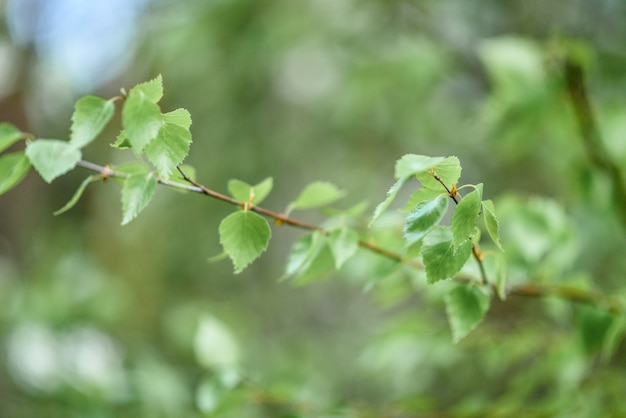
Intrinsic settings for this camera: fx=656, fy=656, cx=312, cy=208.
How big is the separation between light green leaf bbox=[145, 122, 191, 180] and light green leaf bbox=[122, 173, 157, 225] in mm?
28

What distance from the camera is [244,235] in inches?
19.3

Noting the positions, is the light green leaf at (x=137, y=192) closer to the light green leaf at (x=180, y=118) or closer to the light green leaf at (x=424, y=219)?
the light green leaf at (x=180, y=118)

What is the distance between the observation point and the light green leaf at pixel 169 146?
1.45 ft

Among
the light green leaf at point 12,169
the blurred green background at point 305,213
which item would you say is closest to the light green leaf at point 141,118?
the light green leaf at point 12,169

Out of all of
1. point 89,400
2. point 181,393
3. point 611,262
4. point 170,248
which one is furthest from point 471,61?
point 170,248

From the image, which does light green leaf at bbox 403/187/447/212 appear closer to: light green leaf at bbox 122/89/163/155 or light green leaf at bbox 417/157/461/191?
light green leaf at bbox 417/157/461/191

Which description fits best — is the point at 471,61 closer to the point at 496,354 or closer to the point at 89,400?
the point at 496,354

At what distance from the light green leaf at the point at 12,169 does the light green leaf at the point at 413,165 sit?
291 millimetres

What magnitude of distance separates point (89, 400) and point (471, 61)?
1175mm

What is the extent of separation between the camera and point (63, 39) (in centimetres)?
241

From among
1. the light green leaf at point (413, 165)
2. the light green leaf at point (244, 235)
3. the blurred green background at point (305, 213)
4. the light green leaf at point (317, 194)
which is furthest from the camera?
the blurred green background at point (305, 213)

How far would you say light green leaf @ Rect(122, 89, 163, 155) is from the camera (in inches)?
16.2

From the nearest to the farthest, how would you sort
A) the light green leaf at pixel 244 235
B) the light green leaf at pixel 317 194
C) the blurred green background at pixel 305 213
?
the light green leaf at pixel 244 235 < the light green leaf at pixel 317 194 < the blurred green background at pixel 305 213

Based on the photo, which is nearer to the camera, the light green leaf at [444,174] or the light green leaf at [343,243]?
the light green leaf at [444,174]
